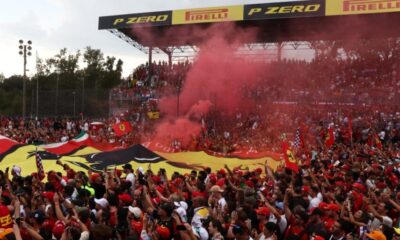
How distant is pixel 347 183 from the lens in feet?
28.5

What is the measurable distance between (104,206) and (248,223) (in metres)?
1.94

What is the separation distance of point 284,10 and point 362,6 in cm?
380

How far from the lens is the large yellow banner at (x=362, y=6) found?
21.6m

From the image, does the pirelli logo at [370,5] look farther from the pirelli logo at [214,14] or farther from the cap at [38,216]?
the cap at [38,216]

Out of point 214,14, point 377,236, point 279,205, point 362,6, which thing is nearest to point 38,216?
point 279,205

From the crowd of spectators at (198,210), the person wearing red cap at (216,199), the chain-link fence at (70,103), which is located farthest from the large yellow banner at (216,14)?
the person wearing red cap at (216,199)

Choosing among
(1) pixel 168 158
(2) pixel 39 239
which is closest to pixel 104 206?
(2) pixel 39 239

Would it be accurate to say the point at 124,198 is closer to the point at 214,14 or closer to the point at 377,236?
the point at 377,236

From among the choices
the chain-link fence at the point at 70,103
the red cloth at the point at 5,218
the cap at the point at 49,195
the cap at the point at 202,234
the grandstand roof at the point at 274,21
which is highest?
the grandstand roof at the point at 274,21

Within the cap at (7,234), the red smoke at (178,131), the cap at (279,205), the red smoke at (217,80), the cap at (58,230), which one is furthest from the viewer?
the red smoke at (217,80)

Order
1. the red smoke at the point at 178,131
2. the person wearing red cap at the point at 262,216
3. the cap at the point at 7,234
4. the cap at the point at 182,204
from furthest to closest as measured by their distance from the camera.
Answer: the red smoke at the point at 178,131 → the cap at the point at 182,204 → the person wearing red cap at the point at 262,216 → the cap at the point at 7,234

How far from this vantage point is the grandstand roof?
74.9 ft

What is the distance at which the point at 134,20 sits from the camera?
2730 centimetres

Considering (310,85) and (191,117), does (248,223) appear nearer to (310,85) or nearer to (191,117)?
(191,117)
